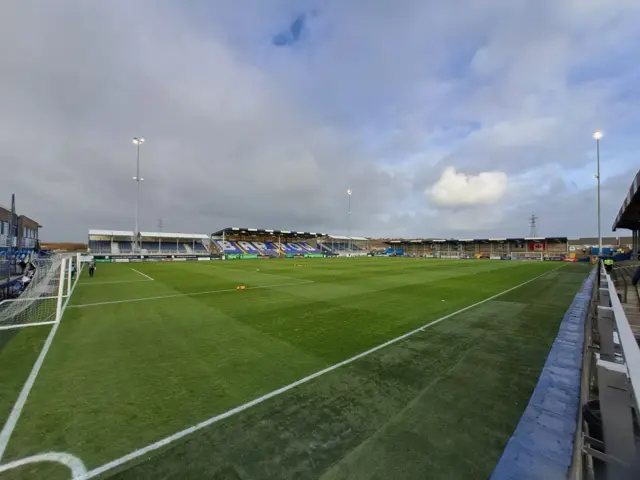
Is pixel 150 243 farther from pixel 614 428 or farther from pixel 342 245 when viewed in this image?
pixel 614 428

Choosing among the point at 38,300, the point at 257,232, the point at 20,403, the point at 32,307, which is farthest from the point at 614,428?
the point at 257,232

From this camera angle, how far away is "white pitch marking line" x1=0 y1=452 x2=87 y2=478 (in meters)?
2.98

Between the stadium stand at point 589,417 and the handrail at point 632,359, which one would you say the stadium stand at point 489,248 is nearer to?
the stadium stand at point 589,417

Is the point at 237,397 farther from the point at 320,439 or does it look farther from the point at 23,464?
the point at 23,464

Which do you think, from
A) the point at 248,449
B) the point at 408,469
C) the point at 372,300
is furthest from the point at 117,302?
the point at 408,469

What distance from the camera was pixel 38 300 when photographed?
9.77m

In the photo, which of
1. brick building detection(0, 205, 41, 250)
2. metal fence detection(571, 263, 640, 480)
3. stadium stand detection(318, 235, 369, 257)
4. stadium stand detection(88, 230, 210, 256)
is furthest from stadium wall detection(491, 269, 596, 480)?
stadium stand detection(318, 235, 369, 257)

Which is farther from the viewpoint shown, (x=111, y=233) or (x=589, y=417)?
(x=111, y=233)

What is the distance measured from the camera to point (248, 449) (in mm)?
3244

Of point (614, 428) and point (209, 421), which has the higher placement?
point (614, 428)

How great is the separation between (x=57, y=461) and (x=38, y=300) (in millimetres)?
9579

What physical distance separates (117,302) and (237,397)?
35.3 ft

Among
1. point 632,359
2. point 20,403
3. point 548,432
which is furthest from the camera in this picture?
point 20,403

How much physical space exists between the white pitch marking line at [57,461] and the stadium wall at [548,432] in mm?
4120
